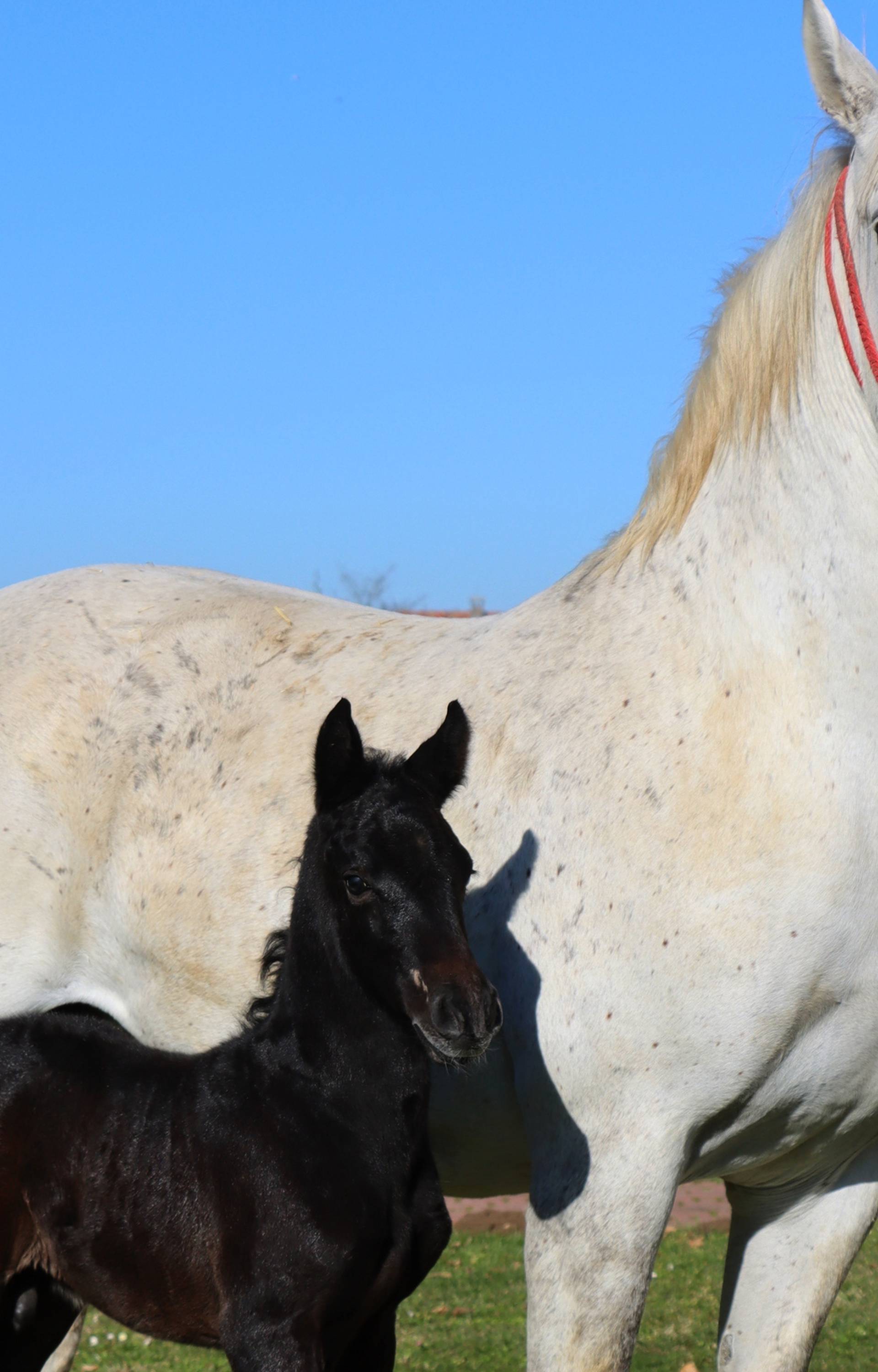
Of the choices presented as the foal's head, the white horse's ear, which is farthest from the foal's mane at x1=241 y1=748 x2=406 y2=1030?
the white horse's ear

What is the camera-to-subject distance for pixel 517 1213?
7.75m

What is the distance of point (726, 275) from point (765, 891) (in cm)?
150

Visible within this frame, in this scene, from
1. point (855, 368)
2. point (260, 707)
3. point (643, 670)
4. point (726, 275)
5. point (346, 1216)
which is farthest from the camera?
point (260, 707)

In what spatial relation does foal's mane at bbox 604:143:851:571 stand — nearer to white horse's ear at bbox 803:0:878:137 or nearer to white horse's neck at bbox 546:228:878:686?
white horse's neck at bbox 546:228:878:686

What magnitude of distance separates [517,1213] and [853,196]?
6214 mm

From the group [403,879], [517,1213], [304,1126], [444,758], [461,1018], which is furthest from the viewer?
[517,1213]

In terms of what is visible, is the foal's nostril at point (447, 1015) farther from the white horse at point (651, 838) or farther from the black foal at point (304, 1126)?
the white horse at point (651, 838)

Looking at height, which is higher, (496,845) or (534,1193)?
(496,845)

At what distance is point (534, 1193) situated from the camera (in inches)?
118

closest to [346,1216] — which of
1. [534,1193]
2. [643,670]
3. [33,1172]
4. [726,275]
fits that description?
[534,1193]

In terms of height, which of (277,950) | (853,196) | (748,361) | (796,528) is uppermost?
(853,196)

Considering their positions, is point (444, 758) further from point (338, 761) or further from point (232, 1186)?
point (232, 1186)

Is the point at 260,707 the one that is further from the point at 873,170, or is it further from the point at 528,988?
the point at 873,170

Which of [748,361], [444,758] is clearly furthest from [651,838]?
[748,361]
